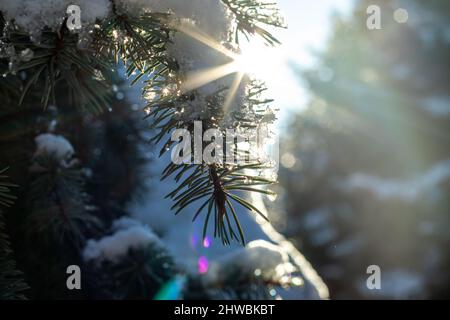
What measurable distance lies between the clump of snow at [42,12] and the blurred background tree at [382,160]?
7.79m

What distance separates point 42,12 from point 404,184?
9.80 metres

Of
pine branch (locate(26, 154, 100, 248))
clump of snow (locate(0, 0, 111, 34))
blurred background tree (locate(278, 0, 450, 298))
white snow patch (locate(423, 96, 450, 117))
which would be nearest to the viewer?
clump of snow (locate(0, 0, 111, 34))

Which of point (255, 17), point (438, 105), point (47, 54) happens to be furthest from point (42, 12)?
point (438, 105)

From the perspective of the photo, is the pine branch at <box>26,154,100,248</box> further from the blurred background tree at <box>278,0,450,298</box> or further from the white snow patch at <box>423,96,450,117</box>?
the white snow patch at <box>423,96,450,117</box>

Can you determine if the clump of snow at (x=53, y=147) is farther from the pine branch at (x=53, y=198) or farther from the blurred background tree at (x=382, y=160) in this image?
the blurred background tree at (x=382, y=160)

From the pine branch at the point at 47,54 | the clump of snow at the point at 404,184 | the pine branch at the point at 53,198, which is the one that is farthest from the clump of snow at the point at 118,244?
the clump of snow at the point at 404,184

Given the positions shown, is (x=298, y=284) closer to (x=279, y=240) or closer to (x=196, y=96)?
(x=279, y=240)

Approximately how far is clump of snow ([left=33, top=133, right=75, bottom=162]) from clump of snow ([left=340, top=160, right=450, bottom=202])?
9.24 m

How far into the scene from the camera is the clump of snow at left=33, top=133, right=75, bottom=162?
Answer: 104 centimetres

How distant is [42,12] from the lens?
1.75ft

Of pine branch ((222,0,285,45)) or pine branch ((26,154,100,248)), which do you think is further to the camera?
pine branch ((26,154,100,248))

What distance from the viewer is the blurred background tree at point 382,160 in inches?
350

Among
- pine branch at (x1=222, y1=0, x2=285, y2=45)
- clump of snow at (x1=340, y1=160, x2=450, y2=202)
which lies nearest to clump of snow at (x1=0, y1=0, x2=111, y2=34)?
pine branch at (x1=222, y1=0, x2=285, y2=45)

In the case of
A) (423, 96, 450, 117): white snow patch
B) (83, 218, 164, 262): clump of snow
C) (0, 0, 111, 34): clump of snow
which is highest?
(423, 96, 450, 117): white snow patch
